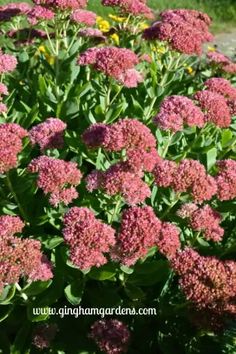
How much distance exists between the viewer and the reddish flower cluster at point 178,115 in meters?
2.98

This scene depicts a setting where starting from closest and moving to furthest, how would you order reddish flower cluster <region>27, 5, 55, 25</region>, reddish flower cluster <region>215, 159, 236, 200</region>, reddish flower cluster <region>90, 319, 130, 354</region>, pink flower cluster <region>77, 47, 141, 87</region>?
reddish flower cluster <region>90, 319, 130, 354</region>, reddish flower cluster <region>215, 159, 236, 200</region>, pink flower cluster <region>77, 47, 141, 87</region>, reddish flower cluster <region>27, 5, 55, 25</region>

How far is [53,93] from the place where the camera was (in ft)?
13.1

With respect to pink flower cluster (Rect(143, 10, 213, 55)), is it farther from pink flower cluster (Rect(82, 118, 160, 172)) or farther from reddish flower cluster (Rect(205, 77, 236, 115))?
pink flower cluster (Rect(82, 118, 160, 172))

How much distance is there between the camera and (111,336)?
8.45 ft

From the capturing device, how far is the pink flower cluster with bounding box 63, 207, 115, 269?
2350 millimetres

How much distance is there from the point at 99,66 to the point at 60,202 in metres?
1.03

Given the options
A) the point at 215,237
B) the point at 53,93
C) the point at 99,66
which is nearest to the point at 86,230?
the point at 215,237

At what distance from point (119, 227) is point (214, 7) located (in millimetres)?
10114

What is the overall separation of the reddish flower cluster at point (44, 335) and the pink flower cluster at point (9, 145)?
84 cm

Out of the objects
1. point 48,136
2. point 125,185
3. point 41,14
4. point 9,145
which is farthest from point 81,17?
point 125,185

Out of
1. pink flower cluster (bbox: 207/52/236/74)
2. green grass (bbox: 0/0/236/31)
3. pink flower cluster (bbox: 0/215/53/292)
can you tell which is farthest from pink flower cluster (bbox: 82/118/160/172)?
green grass (bbox: 0/0/236/31)

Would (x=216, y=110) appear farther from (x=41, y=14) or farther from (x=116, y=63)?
(x=41, y=14)

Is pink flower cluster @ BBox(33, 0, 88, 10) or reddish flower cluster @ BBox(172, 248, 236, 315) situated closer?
reddish flower cluster @ BBox(172, 248, 236, 315)

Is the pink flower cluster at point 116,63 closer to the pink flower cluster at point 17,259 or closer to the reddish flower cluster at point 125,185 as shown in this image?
the reddish flower cluster at point 125,185
